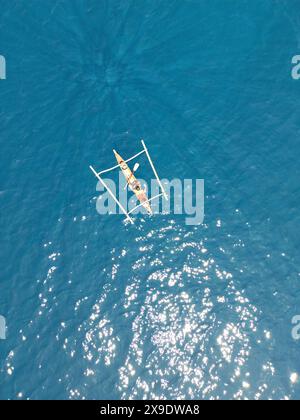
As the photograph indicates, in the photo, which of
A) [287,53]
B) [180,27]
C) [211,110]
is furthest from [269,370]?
[180,27]

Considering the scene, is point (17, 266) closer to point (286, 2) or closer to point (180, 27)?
point (180, 27)

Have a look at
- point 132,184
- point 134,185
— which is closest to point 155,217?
point 134,185

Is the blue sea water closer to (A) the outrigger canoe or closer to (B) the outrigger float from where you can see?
(B) the outrigger float

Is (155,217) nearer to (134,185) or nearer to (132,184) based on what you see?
(134,185)

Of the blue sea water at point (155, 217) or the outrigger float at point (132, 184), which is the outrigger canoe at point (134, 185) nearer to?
the outrigger float at point (132, 184)

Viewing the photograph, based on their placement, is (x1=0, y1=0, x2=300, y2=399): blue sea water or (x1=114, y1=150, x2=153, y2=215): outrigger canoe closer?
(x1=0, y1=0, x2=300, y2=399): blue sea water

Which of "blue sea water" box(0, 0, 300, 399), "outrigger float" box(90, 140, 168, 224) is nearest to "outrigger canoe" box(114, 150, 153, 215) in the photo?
"outrigger float" box(90, 140, 168, 224)

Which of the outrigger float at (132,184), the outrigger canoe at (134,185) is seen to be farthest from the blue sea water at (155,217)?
the outrigger canoe at (134,185)

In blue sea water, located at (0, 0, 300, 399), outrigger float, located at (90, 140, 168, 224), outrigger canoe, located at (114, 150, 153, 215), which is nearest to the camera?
Result: blue sea water, located at (0, 0, 300, 399)
